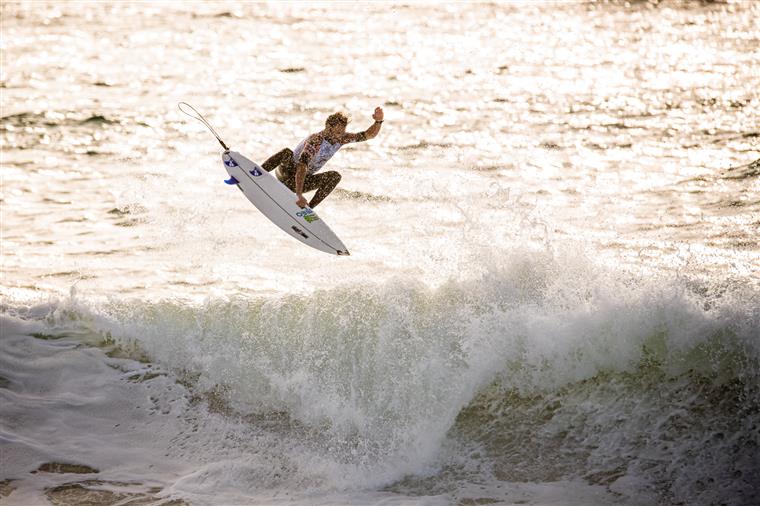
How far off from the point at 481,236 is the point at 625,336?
340cm

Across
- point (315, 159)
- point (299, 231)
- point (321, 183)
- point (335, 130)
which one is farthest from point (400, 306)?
point (335, 130)

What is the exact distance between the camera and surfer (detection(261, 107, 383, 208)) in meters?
12.2

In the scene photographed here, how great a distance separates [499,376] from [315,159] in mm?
3736

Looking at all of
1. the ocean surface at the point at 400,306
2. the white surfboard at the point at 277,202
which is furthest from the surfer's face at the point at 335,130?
→ the ocean surface at the point at 400,306

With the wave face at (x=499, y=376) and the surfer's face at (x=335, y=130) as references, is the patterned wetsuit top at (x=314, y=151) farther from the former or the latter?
the wave face at (x=499, y=376)

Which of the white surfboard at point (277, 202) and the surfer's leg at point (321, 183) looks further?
the surfer's leg at point (321, 183)

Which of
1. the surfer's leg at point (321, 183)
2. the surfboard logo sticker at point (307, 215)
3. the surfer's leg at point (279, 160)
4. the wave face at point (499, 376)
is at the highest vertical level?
the surfer's leg at point (279, 160)

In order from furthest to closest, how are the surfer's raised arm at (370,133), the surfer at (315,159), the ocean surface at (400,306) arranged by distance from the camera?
the surfer at (315,159)
the surfer's raised arm at (370,133)
the ocean surface at (400,306)

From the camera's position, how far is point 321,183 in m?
12.9

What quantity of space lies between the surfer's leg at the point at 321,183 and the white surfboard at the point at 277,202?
0.99 feet

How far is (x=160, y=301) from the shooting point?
1336 cm

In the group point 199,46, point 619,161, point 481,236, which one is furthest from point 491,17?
point 481,236

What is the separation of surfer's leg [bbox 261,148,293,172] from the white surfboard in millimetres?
182

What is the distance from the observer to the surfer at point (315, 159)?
12156 millimetres
